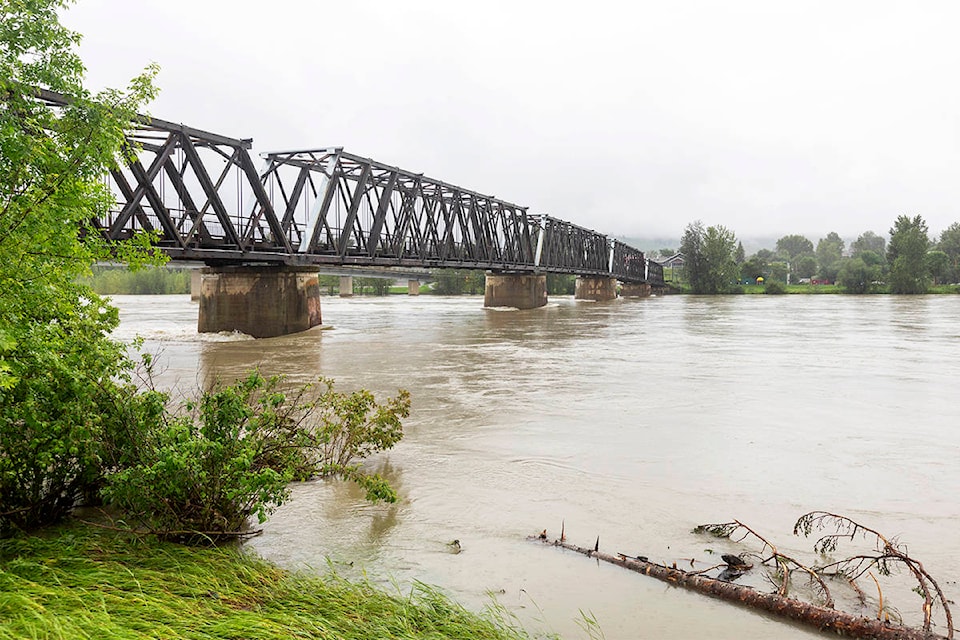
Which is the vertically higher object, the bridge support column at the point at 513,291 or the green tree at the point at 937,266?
the green tree at the point at 937,266

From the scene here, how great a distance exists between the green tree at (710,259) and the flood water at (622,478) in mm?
119104

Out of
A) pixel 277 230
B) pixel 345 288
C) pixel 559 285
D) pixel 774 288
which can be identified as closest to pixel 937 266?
pixel 774 288

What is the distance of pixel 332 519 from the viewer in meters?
8.20

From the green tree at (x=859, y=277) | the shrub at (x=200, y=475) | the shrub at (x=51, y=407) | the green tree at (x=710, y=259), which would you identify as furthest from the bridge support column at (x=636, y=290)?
the shrub at (x=51, y=407)

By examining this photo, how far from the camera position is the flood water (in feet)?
21.3

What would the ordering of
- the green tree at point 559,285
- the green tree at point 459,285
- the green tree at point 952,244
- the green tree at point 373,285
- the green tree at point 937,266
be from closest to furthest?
the green tree at point 373,285
the green tree at point 937,266
the green tree at point 459,285
the green tree at point 559,285
the green tree at point 952,244

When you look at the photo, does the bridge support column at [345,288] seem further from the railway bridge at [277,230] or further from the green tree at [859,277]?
the green tree at [859,277]

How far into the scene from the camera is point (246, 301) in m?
35.3

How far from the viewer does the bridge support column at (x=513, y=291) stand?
73.3 meters

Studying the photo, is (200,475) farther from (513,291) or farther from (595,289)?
(595,289)

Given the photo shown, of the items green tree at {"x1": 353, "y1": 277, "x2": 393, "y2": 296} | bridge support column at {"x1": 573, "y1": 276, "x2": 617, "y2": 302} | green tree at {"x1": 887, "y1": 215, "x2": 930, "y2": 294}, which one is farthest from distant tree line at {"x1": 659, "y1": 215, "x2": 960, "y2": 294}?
green tree at {"x1": 353, "y1": 277, "x2": 393, "y2": 296}

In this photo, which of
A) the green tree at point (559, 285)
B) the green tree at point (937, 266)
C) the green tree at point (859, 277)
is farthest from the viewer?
the green tree at point (559, 285)

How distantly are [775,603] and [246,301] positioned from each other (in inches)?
1293

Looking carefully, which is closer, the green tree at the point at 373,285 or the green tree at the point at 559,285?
the green tree at the point at 373,285
